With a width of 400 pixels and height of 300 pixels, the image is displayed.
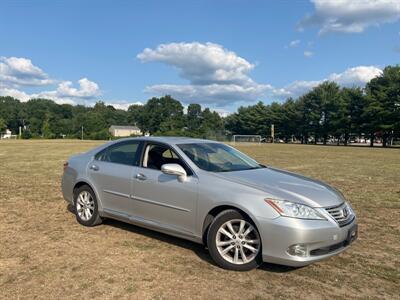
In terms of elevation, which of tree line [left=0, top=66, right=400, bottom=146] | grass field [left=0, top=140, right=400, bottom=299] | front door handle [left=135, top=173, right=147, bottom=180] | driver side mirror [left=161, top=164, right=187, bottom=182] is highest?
tree line [left=0, top=66, right=400, bottom=146]

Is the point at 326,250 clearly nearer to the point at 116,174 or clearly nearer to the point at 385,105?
the point at 116,174

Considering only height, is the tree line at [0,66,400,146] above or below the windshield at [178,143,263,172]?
above

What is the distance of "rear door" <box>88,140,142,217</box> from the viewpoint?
5781mm

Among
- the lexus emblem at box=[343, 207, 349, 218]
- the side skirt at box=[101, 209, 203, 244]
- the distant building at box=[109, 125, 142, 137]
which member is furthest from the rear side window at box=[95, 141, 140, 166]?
the distant building at box=[109, 125, 142, 137]

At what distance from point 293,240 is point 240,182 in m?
0.92

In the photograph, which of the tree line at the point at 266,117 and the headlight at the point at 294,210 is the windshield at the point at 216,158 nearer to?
the headlight at the point at 294,210

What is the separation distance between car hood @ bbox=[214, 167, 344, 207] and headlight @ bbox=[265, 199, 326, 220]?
0.17 ft

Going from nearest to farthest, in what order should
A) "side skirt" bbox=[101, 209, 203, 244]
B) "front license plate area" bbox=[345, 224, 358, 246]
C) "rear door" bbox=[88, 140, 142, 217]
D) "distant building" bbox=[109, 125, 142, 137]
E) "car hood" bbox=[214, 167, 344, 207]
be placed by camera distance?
"car hood" bbox=[214, 167, 344, 207] → "front license plate area" bbox=[345, 224, 358, 246] → "side skirt" bbox=[101, 209, 203, 244] → "rear door" bbox=[88, 140, 142, 217] → "distant building" bbox=[109, 125, 142, 137]

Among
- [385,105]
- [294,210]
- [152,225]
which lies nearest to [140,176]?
[152,225]

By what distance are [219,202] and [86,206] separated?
2.84 m

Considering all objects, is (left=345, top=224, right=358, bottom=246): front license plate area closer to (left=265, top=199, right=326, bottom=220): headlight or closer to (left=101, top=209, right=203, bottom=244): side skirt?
(left=265, top=199, right=326, bottom=220): headlight

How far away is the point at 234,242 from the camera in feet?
14.9

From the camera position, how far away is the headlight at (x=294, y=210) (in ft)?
14.0

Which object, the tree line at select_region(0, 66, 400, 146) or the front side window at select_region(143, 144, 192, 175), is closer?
the front side window at select_region(143, 144, 192, 175)
